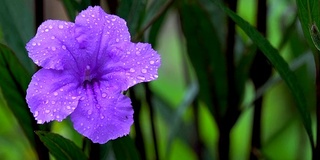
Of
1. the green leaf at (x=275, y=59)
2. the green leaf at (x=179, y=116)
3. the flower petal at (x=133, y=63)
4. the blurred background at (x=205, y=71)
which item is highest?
the flower petal at (x=133, y=63)

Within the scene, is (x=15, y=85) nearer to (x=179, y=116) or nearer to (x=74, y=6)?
(x=74, y=6)

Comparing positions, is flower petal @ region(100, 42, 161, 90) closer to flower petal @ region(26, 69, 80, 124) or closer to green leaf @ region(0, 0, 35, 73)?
flower petal @ region(26, 69, 80, 124)

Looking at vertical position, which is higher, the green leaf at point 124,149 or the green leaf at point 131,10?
the green leaf at point 131,10

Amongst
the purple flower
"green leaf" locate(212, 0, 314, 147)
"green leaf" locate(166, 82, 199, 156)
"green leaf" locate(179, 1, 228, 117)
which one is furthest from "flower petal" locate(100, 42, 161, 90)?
"green leaf" locate(166, 82, 199, 156)

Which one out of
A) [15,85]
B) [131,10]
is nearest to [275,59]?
[131,10]

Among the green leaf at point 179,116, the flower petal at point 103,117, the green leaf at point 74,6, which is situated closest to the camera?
the flower petal at point 103,117

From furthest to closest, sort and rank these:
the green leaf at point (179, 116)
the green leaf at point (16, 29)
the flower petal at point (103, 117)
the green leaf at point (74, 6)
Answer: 1. the green leaf at point (179, 116)
2. the green leaf at point (16, 29)
3. the green leaf at point (74, 6)
4. the flower petal at point (103, 117)

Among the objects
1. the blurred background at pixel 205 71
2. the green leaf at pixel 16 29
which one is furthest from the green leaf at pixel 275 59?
the green leaf at pixel 16 29

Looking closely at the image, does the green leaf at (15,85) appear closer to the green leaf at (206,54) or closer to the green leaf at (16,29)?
the green leaf at (16,29)

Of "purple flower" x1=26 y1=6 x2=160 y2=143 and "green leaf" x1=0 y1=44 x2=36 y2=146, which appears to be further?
"green leaf" x1=0 y1=44 x2=36 y2=146
